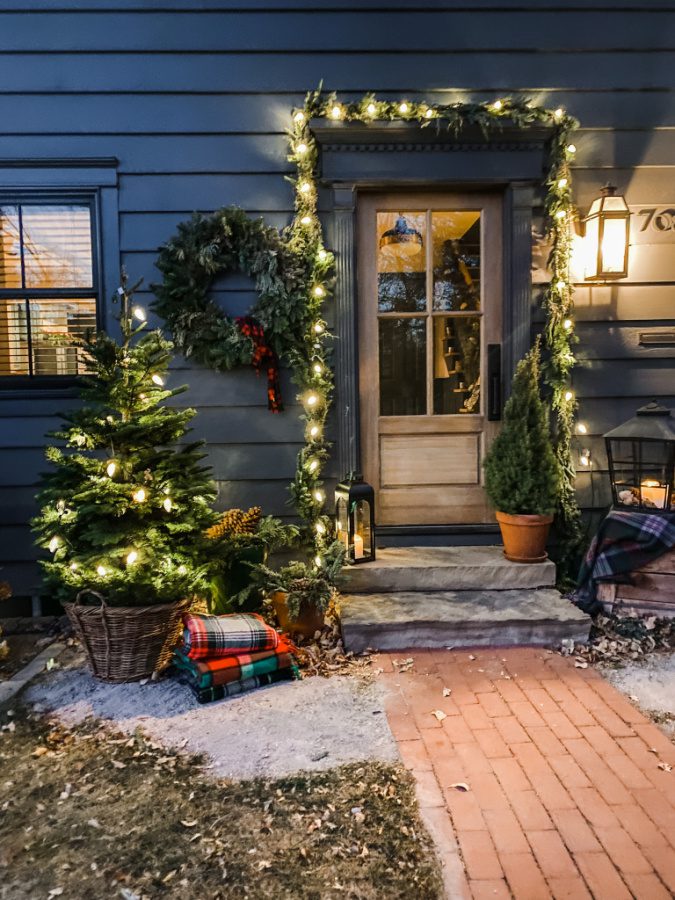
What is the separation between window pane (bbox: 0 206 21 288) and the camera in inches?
159

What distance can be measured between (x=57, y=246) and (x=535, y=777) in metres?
3.84

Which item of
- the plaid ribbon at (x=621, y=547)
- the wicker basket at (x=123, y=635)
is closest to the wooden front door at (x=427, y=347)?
the plaid ribbon at (x=621, y=547)

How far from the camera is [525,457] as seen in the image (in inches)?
144

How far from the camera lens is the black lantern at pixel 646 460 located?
3.54 m

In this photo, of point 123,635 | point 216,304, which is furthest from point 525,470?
point 123,635

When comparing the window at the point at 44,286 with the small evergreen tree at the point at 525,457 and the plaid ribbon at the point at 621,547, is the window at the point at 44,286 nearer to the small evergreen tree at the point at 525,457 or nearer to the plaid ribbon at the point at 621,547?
the small evergreen tree at the point at 525,457

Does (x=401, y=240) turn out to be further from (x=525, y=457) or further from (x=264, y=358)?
(x=525, y=457)

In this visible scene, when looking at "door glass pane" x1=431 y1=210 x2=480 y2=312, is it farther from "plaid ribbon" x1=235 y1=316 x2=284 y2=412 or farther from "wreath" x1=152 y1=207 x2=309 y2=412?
"plaid ribbon" x1=235 y1=316 x2=284 y2=412

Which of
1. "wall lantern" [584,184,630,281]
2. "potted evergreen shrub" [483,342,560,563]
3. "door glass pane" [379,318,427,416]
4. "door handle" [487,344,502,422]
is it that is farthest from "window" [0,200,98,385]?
"wall lantern" [584,184,630,281]

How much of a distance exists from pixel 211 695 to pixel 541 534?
203 cm

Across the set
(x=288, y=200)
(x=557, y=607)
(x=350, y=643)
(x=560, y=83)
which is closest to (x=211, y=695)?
(x=350, y=643)

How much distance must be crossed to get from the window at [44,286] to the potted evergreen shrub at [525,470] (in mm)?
2588

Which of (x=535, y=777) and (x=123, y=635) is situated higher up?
(x=123, y=635)

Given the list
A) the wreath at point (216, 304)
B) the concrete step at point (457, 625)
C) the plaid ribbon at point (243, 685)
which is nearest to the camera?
the plaid ribbon at point (243, 685)
